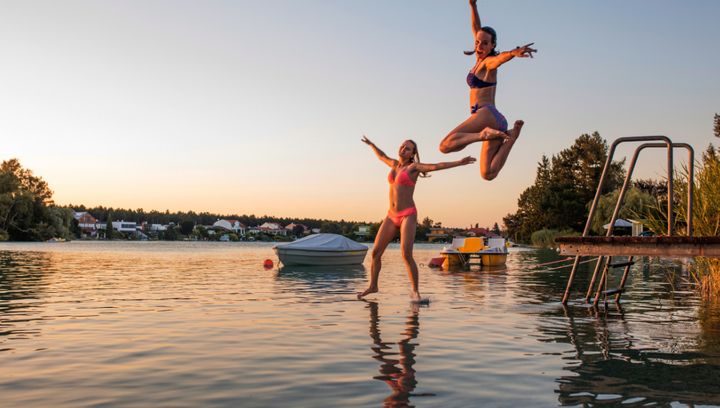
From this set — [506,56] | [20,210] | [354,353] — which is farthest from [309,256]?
[20,210]

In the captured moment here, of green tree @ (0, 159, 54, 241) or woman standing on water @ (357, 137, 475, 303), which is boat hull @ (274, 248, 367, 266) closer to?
woman standing on water @ (357, 137, 475, 303)

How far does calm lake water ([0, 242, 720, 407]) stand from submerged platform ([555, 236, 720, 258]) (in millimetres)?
1260

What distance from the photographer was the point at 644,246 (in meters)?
8.50

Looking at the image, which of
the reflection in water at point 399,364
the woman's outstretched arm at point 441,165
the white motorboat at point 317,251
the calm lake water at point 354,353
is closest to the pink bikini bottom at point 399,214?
the woman's outstretched arm at point 441,165

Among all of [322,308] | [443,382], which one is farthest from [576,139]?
[443,382]

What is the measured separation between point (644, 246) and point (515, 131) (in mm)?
2547

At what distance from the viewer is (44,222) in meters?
103

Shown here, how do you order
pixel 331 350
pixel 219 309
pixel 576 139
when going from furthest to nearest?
1. pixel 576 139
2. pixel 219 309
3. pixel 331 350

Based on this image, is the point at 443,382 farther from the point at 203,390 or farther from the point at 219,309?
the point at 219,309

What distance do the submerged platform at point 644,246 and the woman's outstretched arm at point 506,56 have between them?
3017 millimetres

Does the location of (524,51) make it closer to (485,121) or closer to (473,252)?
(485,121)

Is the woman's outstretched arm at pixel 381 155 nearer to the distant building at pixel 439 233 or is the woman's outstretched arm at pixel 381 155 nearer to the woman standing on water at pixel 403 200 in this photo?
the woman standing on water at pixel 403 200

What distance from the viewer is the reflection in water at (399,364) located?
19.4 ft

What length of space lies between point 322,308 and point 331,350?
5291mm
